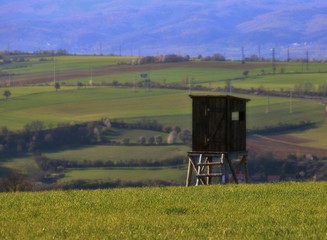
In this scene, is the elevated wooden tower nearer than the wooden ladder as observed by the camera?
No

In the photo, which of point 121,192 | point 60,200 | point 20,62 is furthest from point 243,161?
point 20,62

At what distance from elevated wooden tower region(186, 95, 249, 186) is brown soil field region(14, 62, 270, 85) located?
10617 cm

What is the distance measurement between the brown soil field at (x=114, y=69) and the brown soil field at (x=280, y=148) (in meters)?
44.9

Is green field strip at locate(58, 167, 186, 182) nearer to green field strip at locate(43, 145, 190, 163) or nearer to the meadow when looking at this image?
the meadow

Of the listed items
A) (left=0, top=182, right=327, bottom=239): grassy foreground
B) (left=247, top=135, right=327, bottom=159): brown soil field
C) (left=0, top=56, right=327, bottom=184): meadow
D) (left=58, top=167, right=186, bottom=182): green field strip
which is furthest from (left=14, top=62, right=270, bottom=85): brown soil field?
(left=0, top=182, right=327, bottom=239): grassy foreground

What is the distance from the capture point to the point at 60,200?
20.7m

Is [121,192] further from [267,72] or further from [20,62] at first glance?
[20,62]

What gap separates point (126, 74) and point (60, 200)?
392 feet

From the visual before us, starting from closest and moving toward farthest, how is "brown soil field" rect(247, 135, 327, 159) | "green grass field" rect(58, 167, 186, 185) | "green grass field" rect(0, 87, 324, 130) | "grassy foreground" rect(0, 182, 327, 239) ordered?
"grassy foreground" rect(0, 182, 327, 239)
"green grass field" rect(58, 167, 186, 185)
"brown soil field" rect(247, 135, 327, 159)
"green grass field" rect(0, 87, 324, 130)

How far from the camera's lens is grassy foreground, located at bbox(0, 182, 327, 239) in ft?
51.2

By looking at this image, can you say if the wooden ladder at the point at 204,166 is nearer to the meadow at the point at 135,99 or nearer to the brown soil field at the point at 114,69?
the meadow at the point at 135,99

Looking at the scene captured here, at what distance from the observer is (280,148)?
291ft

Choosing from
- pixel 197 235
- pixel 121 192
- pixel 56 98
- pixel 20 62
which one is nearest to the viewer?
pixel 197 235

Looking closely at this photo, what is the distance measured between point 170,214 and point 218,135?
13.0 meters
